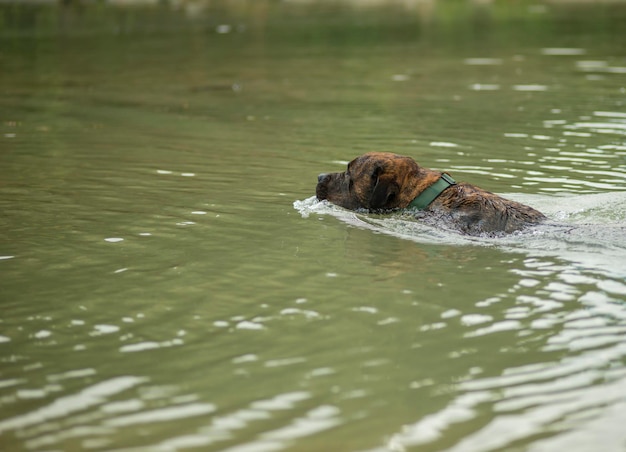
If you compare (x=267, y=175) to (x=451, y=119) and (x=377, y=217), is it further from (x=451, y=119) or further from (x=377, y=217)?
(x=451, y=119)

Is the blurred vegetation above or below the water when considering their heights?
above

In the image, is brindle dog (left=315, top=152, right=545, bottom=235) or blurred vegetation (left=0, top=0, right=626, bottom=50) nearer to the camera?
brindle dog (left=315, top=152, right=545, bottom=235)

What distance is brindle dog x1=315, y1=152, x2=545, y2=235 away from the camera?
903 centimetres

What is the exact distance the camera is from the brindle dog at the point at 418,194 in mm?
9031

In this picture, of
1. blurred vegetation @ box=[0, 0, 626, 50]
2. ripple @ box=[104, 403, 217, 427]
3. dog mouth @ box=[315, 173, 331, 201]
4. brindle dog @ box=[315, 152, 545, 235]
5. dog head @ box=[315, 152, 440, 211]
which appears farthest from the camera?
blurred vegetation @ box=[0, 0, 626, 50]

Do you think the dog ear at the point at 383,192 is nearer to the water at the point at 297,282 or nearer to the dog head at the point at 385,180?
the dog head at the point at 385,180

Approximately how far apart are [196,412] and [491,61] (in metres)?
21.9

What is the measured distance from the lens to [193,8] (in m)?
58.3

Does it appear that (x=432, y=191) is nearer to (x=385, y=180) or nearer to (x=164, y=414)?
(x=385, y=180)

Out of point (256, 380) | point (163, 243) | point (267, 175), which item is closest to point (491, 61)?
point (267, 175)

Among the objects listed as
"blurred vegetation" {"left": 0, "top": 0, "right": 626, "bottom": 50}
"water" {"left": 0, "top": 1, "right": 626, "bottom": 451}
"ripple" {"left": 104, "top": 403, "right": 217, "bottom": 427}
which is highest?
"blurred vegetation" {"left": 0, "top": 0, "right": 626, "bottom": 50}

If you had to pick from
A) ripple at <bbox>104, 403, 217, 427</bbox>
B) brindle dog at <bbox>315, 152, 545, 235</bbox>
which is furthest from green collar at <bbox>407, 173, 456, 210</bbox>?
ripple at <bbox>104, 403, 217, 427</bbox>

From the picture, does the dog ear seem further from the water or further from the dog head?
the water

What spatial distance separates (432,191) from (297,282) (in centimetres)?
212
